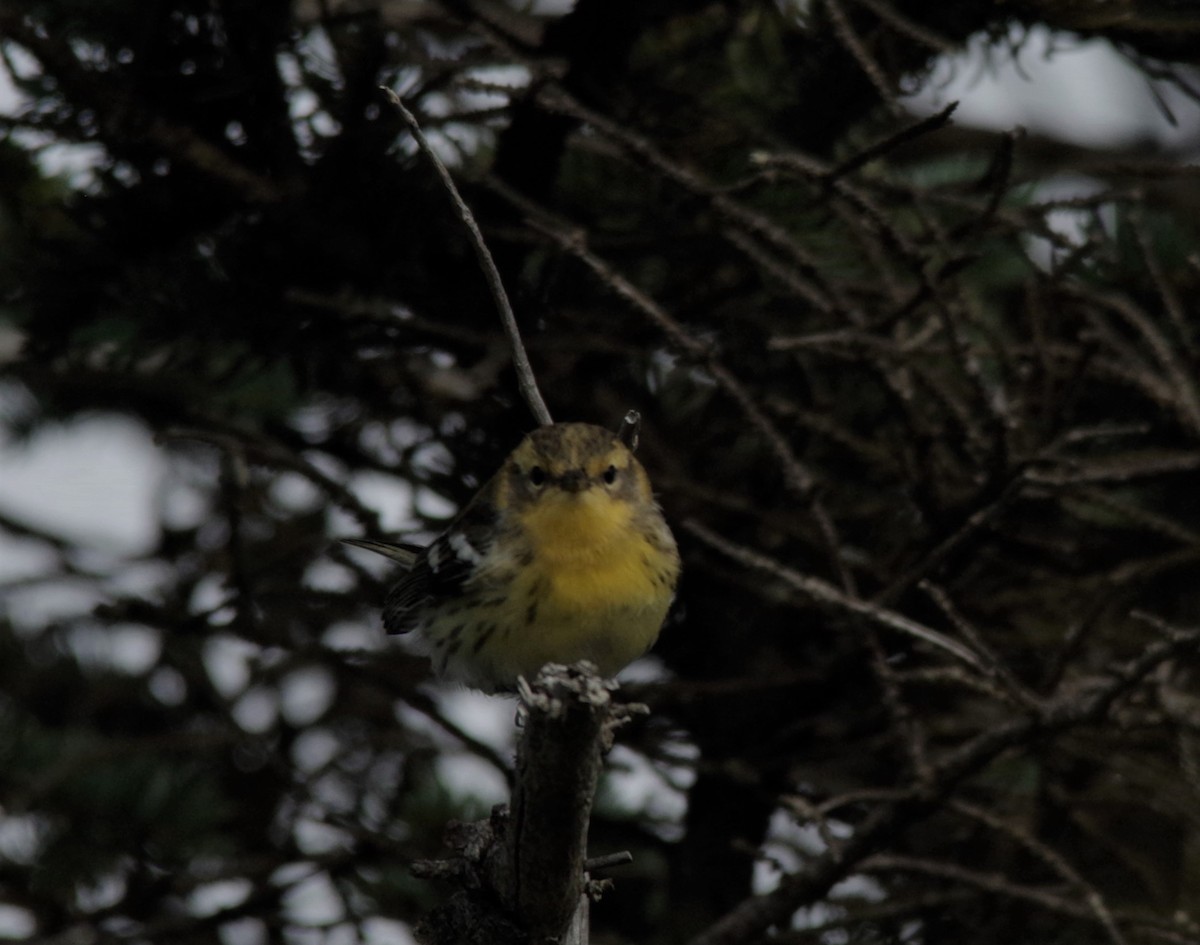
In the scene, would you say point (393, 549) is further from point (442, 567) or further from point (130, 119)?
point (130, 119)

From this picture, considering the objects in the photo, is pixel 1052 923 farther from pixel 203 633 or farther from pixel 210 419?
pixel 210 419

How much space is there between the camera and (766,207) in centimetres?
384

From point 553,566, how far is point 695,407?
838mm

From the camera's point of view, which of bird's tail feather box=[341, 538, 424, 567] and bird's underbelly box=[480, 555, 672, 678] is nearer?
bird's underbelly box=[480, 555, 672, 678]

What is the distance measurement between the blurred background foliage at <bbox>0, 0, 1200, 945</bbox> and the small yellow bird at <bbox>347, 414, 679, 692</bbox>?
219mm

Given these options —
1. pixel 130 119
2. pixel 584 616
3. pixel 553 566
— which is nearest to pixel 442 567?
pixel 553 566

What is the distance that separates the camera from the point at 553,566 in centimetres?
327

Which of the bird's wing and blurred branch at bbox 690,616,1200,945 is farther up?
the bird's wing

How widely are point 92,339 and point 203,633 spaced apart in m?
0.71

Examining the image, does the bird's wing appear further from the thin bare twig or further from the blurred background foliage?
the thin bare twig

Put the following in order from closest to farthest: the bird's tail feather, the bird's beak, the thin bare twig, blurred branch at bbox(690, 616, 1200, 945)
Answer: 1. the thin bare twig
2. blurred branch at bbox(690, 616, 1200, 945)
3. the bird's beak
4. the bird's tail feather

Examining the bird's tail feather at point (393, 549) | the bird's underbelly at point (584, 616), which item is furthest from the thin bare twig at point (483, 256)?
the bird's tail feather at point (393, 549)

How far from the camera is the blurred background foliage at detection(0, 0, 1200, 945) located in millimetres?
3311

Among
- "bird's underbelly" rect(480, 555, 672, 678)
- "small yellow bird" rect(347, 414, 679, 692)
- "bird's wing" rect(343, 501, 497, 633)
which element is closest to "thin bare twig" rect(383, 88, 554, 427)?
"small yellow bird" rect(347, 414, 679, 692)
